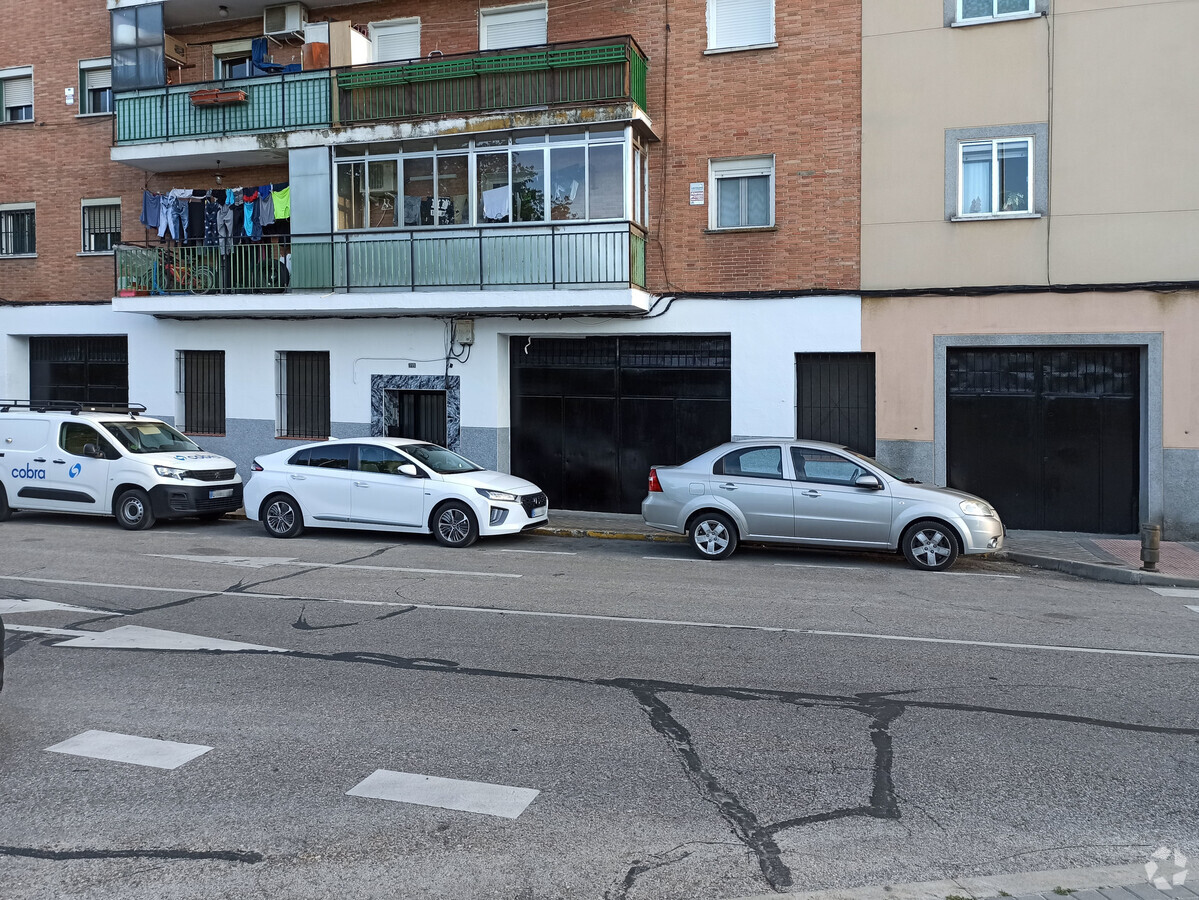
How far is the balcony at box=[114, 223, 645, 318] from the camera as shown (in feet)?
52.0

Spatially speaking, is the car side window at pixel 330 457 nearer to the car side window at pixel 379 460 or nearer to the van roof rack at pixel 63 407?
the car side window at pixel 379 460

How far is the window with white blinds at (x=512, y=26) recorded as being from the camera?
56.3 ft

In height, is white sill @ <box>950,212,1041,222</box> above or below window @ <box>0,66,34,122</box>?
below

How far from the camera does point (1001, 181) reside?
14883 millimetres

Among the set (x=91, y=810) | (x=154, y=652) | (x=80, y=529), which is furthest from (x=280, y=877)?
(x=80, y=529)

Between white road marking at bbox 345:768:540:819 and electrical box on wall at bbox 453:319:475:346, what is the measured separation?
42.2 feet

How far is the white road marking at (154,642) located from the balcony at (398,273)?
9298mm

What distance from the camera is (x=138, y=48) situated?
60.7 ft

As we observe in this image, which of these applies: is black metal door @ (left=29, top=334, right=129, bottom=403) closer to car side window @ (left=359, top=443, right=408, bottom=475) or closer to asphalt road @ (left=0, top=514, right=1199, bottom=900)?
Answer: car side window @ (left=359, top=443, right=408, bottom=475)

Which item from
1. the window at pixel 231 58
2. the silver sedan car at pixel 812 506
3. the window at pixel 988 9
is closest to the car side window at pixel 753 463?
the silver sedan car at pixel 812 506

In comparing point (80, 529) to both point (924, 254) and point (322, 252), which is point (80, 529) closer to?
point (322, 252)

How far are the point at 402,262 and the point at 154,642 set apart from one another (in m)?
10.4

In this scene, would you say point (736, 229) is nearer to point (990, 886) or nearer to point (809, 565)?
point (809, 565)

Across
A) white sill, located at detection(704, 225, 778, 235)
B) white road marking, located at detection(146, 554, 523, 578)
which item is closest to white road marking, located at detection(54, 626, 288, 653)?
white road marking, located at detection(146, 554, 523, 578)
